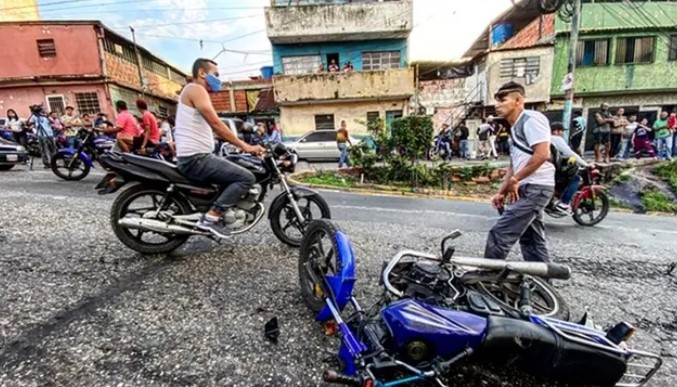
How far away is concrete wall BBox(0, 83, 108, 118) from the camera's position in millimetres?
18578

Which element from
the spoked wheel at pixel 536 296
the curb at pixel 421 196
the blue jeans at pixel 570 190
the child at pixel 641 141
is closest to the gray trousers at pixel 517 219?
the spoked wheel at pixel 536 296

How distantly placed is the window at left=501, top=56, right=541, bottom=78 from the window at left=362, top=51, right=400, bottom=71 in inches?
236

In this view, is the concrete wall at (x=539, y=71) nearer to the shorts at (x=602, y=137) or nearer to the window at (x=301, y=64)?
the shorts at (x=602, y=137)

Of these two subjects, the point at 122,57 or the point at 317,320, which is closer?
the point at 317,320

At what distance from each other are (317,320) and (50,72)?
23.7 m

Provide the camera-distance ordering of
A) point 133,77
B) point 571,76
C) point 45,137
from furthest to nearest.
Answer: point 133,77 < point 571,76 < point 45,137

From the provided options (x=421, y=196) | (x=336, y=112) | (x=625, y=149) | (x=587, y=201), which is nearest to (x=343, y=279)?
(x=587, y=201)

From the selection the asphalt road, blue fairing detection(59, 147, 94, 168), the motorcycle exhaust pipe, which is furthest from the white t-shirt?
blue fairing detection(59, 147, 94, 168)

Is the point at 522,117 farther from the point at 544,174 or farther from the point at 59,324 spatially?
the point at 59,324

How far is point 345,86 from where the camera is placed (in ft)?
63.2

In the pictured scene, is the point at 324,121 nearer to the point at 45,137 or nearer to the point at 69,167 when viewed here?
the point at 45,137

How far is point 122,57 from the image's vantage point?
2117 cm

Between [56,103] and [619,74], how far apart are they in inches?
1225

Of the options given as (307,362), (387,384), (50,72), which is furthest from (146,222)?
(50,72)
